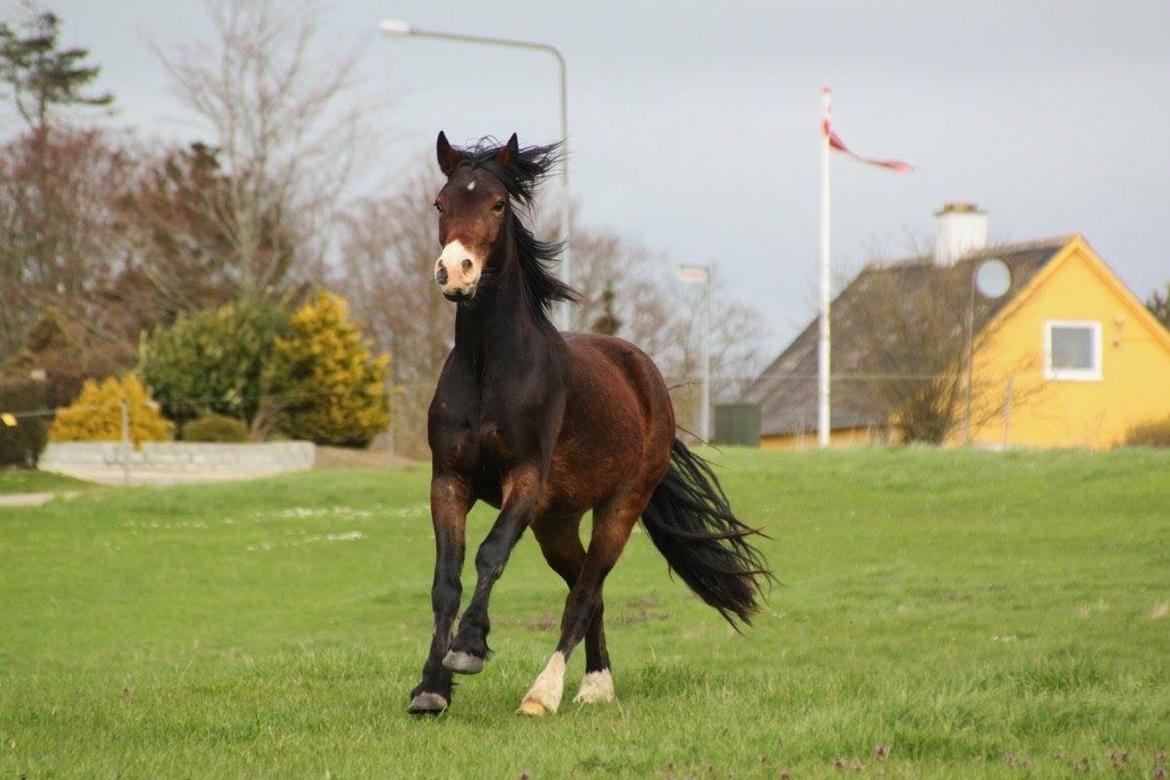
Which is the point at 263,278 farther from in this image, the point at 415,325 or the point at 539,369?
the point at 539,369

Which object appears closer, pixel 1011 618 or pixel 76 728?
pixel 76 728

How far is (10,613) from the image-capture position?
17.3 meters

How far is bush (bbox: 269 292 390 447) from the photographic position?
122 ft

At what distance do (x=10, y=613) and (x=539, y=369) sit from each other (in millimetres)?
11307

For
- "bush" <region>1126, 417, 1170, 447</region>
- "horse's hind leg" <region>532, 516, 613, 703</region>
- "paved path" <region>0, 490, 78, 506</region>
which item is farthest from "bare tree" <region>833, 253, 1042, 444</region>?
"horse's hind leg" <region>532, 516, 613, 703</region>

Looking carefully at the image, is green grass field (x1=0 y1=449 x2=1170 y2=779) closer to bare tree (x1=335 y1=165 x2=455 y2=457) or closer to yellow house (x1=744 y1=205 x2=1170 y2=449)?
yellow house (x1=744 y1=205 x2=1170 y2=449)

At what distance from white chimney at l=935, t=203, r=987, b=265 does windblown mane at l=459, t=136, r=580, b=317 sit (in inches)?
1326

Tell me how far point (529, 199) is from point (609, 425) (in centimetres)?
126

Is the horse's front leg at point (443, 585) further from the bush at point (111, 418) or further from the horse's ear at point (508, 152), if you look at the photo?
the bush at point (111, 418)

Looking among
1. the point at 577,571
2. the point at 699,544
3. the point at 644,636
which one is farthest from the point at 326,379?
the point at 577,571

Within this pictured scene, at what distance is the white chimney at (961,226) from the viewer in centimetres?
4206

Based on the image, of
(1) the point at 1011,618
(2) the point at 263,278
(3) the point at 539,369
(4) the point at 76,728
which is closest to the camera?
(4) the point at 76,728

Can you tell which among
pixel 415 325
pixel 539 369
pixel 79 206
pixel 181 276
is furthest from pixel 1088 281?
pixel 539 369

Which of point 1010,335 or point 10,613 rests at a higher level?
point 1010,335
